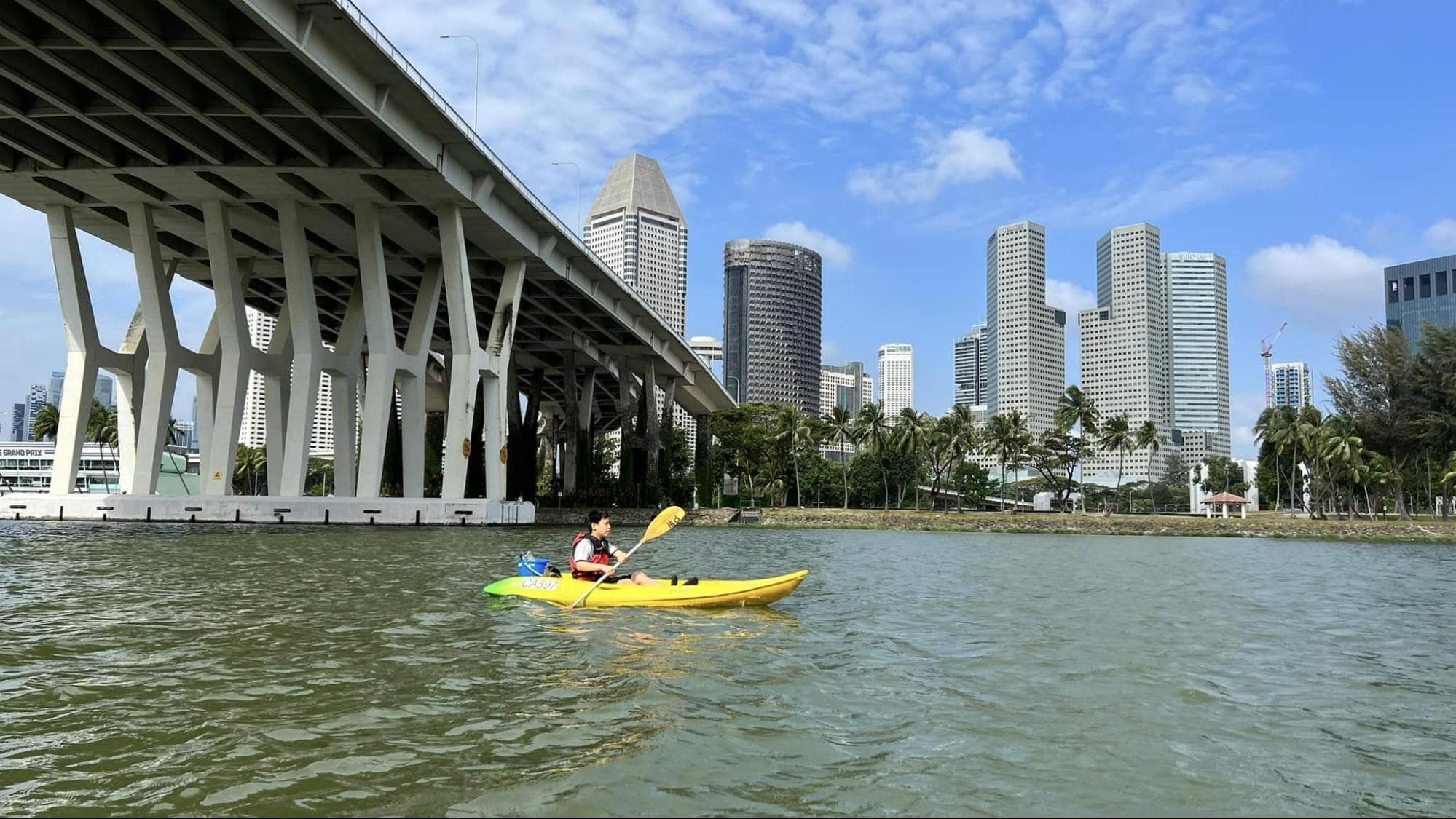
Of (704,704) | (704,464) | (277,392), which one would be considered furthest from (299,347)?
(704,464)

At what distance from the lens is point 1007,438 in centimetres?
8662

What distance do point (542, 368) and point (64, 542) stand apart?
63006 millimetres

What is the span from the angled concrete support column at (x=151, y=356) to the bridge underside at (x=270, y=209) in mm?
91

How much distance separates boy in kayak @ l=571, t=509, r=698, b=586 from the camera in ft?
47.7

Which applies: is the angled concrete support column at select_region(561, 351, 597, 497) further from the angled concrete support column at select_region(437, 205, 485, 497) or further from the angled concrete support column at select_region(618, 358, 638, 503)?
the angled concrete support column at select_region(437, 205, 485, 497)

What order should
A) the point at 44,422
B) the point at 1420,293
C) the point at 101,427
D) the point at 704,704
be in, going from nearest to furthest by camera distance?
the point at 704,704 → the point at 101,427 → the point at 44,422 → the point at 1420,293

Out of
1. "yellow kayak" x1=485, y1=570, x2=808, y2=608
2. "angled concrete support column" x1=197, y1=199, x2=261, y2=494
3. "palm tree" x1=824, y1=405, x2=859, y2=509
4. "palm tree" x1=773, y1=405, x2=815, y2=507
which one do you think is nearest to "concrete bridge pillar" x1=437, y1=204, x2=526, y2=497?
"angled concrete support column" x1=197, y1=199, x2=261, y2=494

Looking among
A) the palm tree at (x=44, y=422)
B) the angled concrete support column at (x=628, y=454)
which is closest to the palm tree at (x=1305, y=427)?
the angled concrete support column at (x=628, y=454)

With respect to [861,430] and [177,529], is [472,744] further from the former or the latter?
[861,430]

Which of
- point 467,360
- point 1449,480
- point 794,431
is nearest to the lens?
point 467,360

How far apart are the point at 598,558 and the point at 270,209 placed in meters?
36.5

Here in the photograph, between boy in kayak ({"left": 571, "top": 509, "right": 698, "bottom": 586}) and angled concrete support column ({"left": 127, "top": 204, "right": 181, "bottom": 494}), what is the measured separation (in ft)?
110

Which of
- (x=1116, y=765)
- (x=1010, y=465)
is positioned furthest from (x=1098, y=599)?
(x=1010, y=465)

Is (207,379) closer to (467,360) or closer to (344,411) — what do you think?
(344,411)
